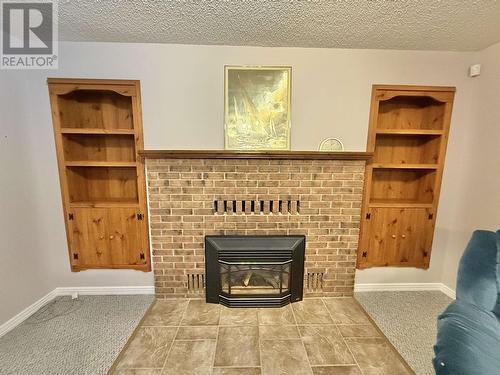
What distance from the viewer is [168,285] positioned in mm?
2365

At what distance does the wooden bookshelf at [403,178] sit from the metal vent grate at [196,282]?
5.44 feet

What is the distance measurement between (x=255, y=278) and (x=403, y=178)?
194 centimetres

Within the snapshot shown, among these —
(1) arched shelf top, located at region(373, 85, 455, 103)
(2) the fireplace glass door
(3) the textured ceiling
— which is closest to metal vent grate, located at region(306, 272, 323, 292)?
(2) the fireplace glass door

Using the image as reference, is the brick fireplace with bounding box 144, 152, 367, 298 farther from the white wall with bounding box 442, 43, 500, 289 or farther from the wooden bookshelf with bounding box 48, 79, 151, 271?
the white wall with bounding box 442, 43, 500, 289

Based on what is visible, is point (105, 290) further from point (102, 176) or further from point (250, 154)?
point (250, 154)

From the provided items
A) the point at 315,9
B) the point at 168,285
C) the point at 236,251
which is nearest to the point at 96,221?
the point at 168,285

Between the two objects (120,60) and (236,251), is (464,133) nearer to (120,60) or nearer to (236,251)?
(236,251)

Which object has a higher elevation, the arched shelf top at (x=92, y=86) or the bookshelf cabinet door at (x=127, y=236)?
the arched shelf top at (x=92, y=86)

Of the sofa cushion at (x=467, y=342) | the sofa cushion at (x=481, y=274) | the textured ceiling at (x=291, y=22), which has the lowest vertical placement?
the sofa cushion at (x=467, y=342)

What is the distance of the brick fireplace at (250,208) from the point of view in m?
2.23

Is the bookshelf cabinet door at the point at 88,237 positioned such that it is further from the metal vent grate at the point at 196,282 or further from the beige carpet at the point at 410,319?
the beige carpet at the point at 410,319

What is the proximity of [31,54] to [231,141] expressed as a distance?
74.7 inches

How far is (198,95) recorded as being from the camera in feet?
7.11

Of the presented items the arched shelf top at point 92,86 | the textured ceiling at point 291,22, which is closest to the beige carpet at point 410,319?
the textured ceiling at point 291,22
